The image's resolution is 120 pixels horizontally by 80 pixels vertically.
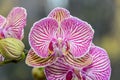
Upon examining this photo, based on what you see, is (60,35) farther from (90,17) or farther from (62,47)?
(90,17)

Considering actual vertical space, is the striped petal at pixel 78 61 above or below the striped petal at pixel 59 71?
above

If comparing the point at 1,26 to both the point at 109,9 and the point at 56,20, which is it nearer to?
the point at 56,20

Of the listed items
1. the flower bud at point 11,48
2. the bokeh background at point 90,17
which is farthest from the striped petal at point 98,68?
the bokeh background at point 90,17

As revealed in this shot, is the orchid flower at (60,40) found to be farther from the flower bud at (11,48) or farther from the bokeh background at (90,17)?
the bokeh background at (90,17)

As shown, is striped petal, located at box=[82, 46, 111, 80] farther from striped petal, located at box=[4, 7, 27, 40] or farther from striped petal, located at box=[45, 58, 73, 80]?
striped petal, located at box=[4, 7, 27, 40]

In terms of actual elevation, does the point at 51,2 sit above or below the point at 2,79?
above

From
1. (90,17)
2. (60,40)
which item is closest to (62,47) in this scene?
(60,40)

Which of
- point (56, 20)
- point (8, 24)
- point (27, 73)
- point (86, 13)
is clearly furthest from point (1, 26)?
point (86, 13)
